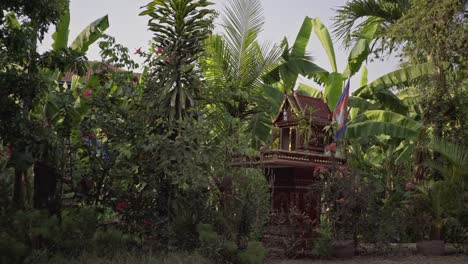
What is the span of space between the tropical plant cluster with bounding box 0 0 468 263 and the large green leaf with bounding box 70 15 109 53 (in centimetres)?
3

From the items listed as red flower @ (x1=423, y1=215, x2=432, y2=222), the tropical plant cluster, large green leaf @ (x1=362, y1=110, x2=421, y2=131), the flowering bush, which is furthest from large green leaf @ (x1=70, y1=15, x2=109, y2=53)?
red flower @ (x1=423, y1=215, x2=432, y2=222)

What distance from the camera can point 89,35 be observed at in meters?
13.2

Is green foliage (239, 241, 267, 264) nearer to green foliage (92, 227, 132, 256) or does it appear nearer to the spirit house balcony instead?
green foliage (92, 227, 132, 256)

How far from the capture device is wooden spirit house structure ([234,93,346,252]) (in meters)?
10.2

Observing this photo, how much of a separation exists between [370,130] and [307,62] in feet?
8.45

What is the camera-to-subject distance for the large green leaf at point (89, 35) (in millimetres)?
13180

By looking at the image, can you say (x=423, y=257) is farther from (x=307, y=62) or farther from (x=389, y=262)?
(x=307, y=62)

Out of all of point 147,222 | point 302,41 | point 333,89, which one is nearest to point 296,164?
point 147,222

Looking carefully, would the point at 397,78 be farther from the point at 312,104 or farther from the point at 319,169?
the point at 319,169

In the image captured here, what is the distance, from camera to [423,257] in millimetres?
10836

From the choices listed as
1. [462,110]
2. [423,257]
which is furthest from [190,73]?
[462,110]

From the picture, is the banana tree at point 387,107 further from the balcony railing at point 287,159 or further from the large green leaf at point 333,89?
the balcony railing at point 287,159

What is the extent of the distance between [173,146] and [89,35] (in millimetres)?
5603

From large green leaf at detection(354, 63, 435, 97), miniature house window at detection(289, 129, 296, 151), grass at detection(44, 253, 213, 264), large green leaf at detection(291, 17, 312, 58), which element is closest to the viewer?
grass at detection(44, 253, 213, 264)
